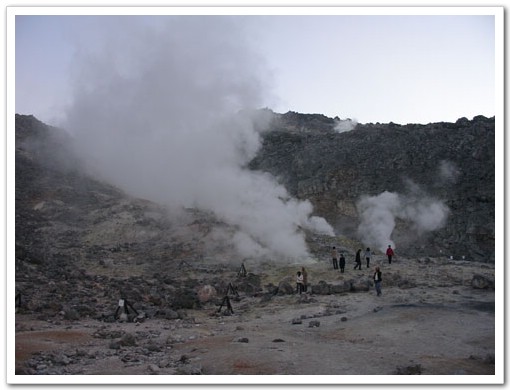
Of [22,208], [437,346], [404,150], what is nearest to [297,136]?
[404,150]

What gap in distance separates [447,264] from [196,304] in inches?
454

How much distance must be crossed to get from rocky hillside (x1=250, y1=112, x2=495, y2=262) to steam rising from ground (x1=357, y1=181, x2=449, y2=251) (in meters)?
0.31

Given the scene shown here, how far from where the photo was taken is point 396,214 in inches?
1585

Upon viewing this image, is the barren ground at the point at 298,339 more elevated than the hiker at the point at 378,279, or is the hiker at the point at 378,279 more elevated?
the hiker at the point at 378,279

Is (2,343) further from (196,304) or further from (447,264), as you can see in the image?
(447,264)

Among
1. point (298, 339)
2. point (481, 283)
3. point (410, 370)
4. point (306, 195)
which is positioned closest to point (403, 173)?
point (306, 195)

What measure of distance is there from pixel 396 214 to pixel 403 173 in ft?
15.2

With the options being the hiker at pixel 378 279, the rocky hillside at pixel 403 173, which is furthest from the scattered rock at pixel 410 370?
the rocky hillside at pixel 403 173

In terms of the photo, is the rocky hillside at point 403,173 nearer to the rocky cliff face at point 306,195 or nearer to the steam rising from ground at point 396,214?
the rocky cliff face at point 306,195

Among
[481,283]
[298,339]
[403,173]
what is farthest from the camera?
[403,173]

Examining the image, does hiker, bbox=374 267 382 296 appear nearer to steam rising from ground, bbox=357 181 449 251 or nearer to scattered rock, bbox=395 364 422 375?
scattered rock, bbox=395 364 422 375

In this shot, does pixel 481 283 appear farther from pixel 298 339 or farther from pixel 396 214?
pixel 396 214

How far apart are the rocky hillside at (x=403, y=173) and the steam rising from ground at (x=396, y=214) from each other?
1.02 feet

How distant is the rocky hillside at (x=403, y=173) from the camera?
121ft
